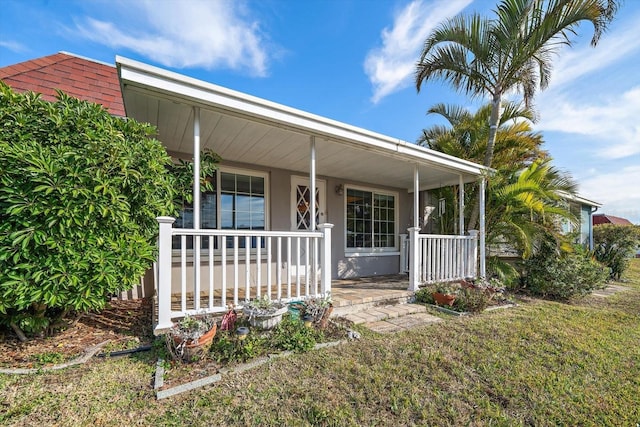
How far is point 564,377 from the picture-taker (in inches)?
98.3

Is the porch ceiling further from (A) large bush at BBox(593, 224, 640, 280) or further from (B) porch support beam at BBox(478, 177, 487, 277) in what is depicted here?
(A) large bush at BBox(593, 224, 640, 280)

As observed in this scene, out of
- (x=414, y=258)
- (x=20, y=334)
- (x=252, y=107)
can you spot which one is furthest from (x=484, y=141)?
(x=20, y=334)

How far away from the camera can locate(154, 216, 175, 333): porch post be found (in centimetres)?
273

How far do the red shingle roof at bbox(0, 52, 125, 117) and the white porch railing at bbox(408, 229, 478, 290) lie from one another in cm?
595

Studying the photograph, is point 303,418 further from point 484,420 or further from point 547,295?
point 547,295

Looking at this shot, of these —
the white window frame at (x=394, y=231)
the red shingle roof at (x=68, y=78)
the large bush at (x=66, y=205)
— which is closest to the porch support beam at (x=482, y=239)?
the white window frame at (x=394, y=231)

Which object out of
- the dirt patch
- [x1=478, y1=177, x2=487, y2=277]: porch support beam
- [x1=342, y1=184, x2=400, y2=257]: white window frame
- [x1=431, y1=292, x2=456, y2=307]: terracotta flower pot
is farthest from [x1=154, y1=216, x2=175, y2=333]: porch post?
[x1=478, y1=177, x2=487, y2=277]: porch support beam

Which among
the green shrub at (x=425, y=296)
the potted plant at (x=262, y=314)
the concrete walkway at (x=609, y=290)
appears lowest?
the concrete walkway at (x=609, y=290)

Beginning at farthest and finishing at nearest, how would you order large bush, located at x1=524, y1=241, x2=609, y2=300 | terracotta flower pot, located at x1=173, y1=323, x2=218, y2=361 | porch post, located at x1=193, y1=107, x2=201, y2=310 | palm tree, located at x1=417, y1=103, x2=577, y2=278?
large bush, located at x1=524, y1=241, x2=609, y2=300, palm tree, located at x1=417, y1=103, x2=577, y2=278, porch post, located at x1=193, y1=107, x2=201, y2=310, terracotta flower pot, located at x1=173, y1=323, x2=218, y2=361

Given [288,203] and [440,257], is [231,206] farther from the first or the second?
[440,257]

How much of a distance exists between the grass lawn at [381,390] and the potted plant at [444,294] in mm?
1282

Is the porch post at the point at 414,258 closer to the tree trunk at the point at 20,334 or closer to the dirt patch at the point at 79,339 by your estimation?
the dirt patch at the point at 79,339

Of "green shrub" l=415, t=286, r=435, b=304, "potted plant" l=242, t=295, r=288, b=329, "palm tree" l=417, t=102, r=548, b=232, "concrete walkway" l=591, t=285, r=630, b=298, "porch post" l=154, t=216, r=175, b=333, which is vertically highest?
"palm tree" l=417, t=102, r=548, b=232

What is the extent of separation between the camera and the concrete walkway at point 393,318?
12.0ft
